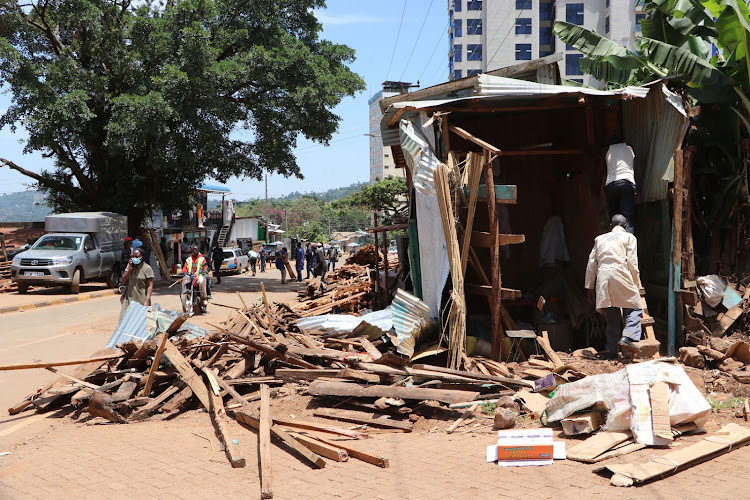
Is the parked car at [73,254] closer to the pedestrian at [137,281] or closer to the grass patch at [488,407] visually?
the pedestrian at [137,281]

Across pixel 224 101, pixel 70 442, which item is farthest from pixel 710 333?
pixel 224 101

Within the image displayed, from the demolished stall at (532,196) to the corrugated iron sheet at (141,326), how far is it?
3447 millimetres

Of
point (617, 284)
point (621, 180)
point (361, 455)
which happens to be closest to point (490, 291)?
point (617, 284)

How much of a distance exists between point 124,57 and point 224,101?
5169 mm

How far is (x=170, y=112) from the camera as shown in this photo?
2302cm

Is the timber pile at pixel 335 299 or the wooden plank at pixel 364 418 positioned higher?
the timber pile at pixel 335 299

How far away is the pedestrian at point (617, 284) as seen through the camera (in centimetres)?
781

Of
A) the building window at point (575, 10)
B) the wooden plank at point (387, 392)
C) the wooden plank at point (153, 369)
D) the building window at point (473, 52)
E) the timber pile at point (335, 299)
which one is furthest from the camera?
the building window at point (473, 52)

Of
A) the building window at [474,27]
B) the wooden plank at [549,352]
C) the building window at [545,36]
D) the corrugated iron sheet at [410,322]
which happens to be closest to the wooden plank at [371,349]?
the corrugated iron sheet at [410,322]

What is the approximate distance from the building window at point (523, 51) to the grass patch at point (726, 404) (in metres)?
67.2

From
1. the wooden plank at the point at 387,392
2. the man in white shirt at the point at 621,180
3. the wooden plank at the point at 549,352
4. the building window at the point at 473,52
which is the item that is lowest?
the wooden plank at the point at 387,392

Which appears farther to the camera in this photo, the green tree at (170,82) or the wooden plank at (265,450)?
the green tree at (170,82)

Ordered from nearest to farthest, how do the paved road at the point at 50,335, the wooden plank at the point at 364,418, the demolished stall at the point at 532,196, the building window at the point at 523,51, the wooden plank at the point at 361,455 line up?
the wooden plank at the point at 361,455 < the wooden plank at the point at 364,418 < the paved road at the point at 50,335 < the demolished stall at the point at 532,196 < the building window at the point at 523,51

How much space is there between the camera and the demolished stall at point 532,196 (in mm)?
8297
